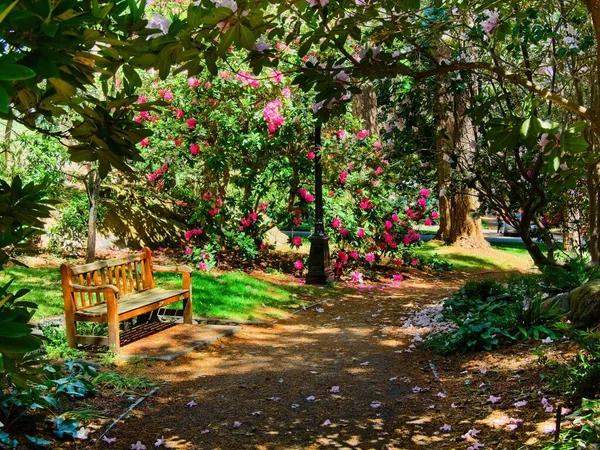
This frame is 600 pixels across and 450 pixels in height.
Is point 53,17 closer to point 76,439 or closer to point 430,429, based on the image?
point 76,439

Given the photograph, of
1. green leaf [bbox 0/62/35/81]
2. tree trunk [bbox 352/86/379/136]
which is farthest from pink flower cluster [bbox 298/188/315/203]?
green leaf [bbox 0/62/35/81]

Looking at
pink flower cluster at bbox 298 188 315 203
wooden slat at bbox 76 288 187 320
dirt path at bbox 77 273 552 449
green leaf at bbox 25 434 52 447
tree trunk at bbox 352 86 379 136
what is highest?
tree trunk at bbox 352 86 379 136

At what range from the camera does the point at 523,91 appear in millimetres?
7367

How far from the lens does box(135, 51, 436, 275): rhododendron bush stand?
11.8 m

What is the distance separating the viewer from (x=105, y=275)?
23.6 ft

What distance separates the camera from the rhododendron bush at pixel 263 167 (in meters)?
11.8

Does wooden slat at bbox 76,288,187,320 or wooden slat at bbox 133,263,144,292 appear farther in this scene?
wooden slat at bbox 133,263,144,292

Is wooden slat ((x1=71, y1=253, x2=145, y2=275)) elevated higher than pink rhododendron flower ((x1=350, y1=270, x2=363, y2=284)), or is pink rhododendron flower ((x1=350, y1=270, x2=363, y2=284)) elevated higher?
wooden slat ((x1=71, y1=253, x2=145, y2=275))

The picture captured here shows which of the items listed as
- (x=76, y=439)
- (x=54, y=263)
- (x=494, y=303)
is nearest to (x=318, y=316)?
(x=494, y=303)

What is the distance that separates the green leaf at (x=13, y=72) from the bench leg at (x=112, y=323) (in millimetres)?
5355

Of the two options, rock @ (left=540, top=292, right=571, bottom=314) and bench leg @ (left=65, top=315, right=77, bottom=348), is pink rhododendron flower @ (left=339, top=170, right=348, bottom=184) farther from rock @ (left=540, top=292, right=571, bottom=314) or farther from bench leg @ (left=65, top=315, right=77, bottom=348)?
bench leg @ (left=65, top=315, right=77, bottom=348)

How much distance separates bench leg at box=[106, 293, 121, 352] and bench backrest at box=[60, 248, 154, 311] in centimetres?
38

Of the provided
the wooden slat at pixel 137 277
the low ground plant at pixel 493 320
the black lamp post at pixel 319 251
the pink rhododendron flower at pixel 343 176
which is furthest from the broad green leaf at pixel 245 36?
the pink rhododendron flower at pixel 343 176

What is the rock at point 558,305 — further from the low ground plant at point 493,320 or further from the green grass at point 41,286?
the green grass at point 41,286
